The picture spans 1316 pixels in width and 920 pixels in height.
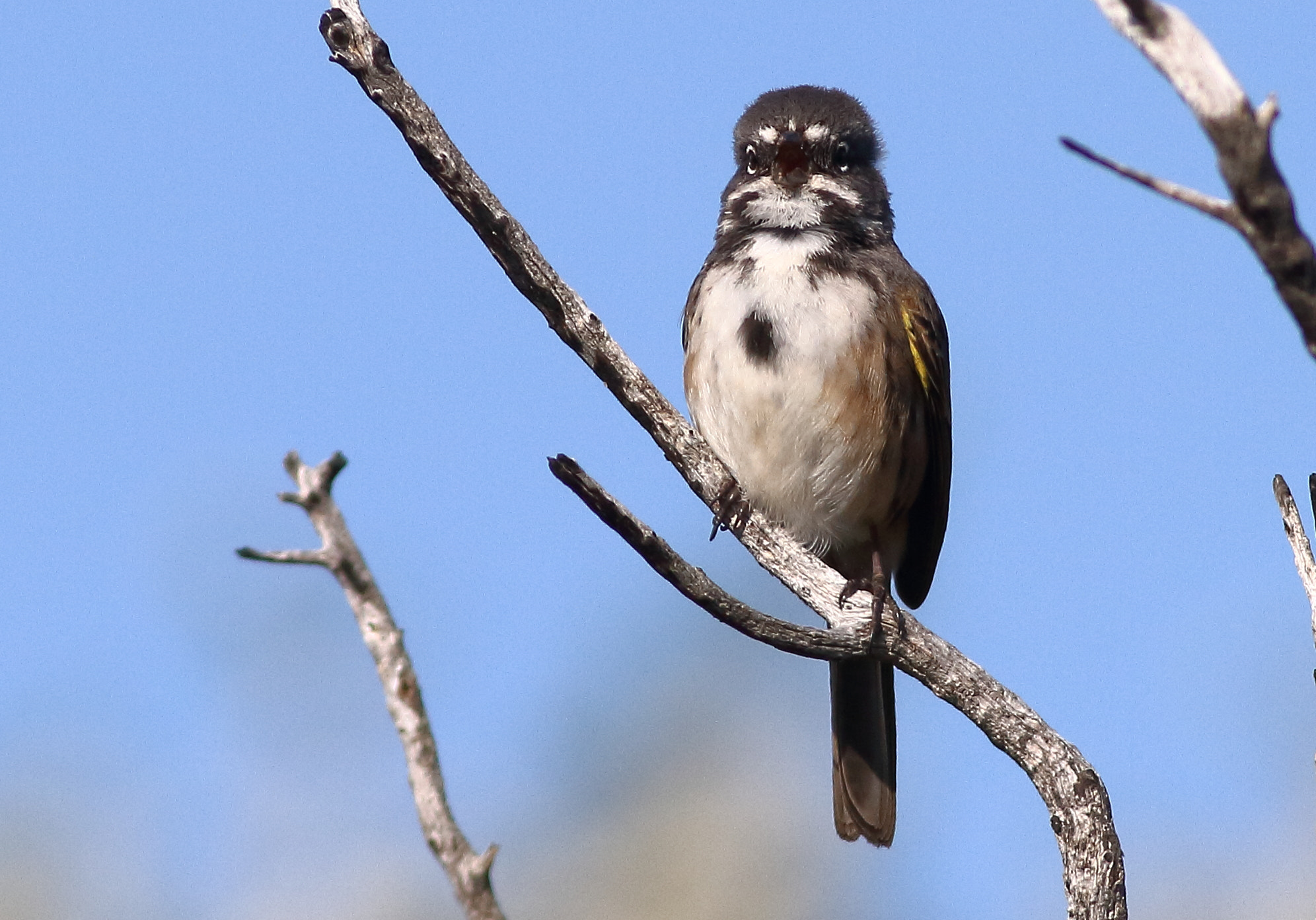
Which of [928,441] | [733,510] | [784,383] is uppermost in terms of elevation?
[784,383]

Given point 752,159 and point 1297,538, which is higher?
point 752,159

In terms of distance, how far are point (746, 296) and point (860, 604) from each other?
152 cm

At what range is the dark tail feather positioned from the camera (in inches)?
244

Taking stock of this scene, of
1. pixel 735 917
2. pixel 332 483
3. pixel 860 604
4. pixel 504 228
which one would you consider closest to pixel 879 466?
pixel 860 604

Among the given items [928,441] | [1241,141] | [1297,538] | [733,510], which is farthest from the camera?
[928,441]

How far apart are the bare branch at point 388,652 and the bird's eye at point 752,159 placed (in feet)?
11.6

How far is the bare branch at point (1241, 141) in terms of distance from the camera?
2.57 meters

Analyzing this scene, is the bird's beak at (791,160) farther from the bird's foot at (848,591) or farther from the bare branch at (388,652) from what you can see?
the bare branch at (388,652)

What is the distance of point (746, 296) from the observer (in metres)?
6.00

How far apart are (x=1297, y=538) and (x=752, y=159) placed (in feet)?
9.14

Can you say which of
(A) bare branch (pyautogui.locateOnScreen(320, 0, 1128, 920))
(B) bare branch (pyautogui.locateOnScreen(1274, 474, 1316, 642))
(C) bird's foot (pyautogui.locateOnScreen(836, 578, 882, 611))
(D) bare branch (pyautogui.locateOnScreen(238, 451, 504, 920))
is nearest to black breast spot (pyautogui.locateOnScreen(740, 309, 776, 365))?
(A) bare branch (pyautogui.locateOnScreen(320, 0, 1128, 920))

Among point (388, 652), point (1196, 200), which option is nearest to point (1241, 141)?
point (1196, 200)

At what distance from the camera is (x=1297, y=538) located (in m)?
4.12

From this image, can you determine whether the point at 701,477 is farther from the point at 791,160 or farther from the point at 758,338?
the point at 791,160
